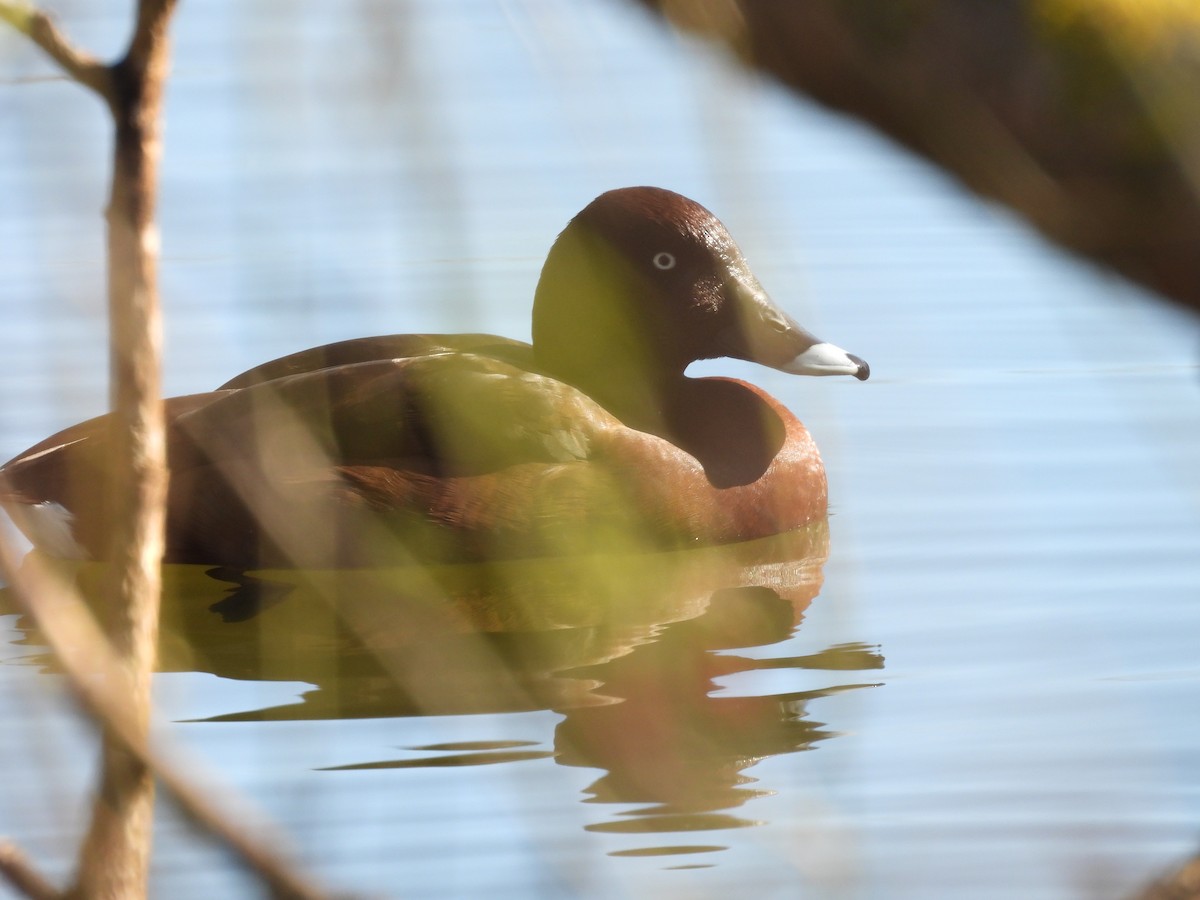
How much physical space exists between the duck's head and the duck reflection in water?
684 mm

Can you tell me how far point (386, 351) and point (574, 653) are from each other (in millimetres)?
1633

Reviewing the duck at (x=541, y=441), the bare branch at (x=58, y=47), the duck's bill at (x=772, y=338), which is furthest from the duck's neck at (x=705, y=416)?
the bare branch at (x=58, y=47)

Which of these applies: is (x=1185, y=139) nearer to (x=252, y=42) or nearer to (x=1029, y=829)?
(x=252, y=42)

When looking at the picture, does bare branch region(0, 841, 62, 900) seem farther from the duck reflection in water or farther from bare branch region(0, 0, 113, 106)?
the duck reflection in water

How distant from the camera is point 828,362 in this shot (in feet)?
20.2

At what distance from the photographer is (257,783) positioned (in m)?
3.69

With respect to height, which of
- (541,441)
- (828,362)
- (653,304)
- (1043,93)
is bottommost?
(541,441)

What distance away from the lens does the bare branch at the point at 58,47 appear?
1.41 m

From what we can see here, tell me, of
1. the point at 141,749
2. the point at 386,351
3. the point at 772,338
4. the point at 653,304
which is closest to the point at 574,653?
the point at 386,351

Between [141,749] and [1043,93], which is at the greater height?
[1043,93]

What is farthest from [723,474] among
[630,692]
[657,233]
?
[630,692]

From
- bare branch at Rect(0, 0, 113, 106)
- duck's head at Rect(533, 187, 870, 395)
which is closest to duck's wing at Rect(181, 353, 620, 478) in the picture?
duck's head at Rect(533, 187, 870, 395)

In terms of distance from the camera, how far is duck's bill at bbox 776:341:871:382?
611 cm

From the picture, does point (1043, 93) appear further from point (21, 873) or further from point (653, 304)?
point (653, 304)
